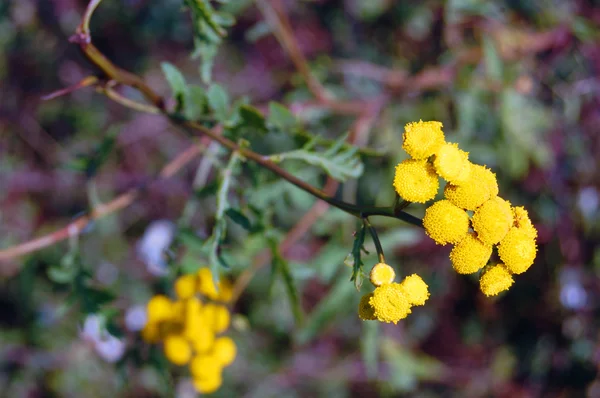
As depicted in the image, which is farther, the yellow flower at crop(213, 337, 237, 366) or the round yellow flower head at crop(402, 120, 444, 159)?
the yellow flower at crop(213, 337, 237, 366)

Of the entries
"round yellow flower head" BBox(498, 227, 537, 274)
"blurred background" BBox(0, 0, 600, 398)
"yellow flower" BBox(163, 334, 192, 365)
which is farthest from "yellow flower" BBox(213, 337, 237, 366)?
"round yellow flower head" BBox(498, 227, 537, 274)

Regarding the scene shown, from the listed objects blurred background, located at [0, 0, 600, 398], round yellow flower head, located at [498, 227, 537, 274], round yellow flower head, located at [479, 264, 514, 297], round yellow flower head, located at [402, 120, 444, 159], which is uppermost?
round yellow flower head, located at [402, 120, 444, 159]

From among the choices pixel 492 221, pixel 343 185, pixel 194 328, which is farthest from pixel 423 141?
pixel 343 185

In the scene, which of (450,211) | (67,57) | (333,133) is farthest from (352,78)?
(450,211)

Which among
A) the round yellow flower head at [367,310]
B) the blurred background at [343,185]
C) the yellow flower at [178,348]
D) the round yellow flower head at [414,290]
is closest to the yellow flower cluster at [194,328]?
the yellow flower at [178,348]

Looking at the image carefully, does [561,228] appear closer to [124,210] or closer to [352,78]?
[352,78]

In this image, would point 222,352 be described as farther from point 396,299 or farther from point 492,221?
point 492,221

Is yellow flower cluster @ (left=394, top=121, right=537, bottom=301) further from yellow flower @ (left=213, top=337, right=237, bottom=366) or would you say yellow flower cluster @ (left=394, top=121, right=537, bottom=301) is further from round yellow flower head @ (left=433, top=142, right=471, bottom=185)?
yellow flower @ (left=213, top=337, right=237, bottom=366)
